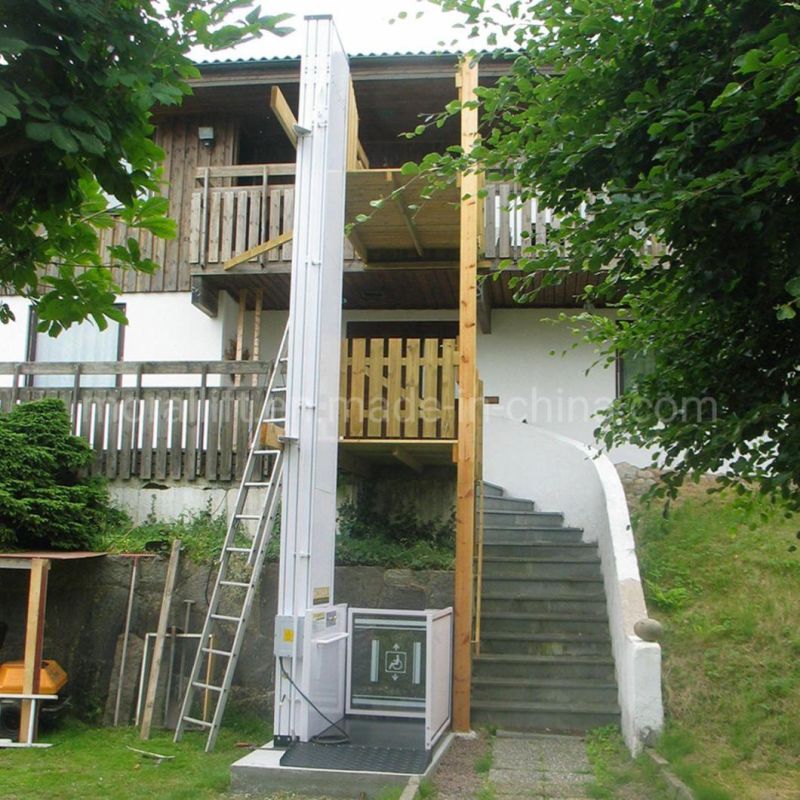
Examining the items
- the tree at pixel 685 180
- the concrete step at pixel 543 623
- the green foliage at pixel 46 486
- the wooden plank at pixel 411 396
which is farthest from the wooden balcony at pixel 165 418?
the tree at pixel 685 180

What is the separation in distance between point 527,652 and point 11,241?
7.37 metres

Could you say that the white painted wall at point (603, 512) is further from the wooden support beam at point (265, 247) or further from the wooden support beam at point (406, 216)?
the wooden support beam at point (265, 247)

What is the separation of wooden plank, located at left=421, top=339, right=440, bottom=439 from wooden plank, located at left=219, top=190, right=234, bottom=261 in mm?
4341

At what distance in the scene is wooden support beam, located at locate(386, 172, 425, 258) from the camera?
32.3ft

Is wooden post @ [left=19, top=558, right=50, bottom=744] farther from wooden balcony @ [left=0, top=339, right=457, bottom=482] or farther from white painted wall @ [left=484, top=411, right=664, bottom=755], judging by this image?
white painted wall @ [left=484, top=411, right=664, bottom=755]

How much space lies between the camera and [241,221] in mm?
13062

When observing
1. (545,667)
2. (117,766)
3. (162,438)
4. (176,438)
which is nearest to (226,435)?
(176,438)

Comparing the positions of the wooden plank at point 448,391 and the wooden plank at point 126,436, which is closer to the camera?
the wooden plank at point 448,391

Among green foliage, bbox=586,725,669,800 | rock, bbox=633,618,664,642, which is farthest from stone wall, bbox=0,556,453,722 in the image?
rock, bbox=633,618,664,642

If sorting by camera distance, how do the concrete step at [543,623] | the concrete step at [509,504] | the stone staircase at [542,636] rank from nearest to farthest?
the stone staircase at [542,636] → the concrete step at [543,623] → the concrete step at [509,504]

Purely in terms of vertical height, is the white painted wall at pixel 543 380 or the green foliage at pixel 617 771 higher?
the white painted wall at pixel 543 380

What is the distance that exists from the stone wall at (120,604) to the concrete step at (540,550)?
1.30m

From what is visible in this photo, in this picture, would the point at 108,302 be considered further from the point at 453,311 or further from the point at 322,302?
the point at 453,311

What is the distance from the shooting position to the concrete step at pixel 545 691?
904 centimetres
